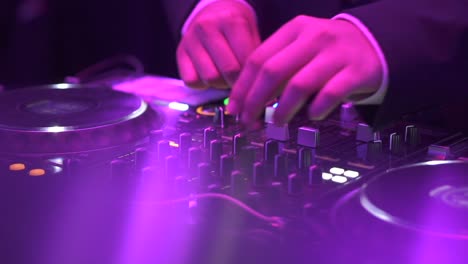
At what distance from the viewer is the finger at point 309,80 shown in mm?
866

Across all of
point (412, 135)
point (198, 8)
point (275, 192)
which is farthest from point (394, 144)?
point (198, 8)

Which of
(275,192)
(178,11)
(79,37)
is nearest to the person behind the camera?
(275,192)

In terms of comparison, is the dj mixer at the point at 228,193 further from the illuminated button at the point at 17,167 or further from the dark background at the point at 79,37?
the dark background at the point at 79,37

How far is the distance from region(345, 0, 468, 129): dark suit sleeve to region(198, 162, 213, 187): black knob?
0.98 feet

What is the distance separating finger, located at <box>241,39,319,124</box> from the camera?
35.2 inches

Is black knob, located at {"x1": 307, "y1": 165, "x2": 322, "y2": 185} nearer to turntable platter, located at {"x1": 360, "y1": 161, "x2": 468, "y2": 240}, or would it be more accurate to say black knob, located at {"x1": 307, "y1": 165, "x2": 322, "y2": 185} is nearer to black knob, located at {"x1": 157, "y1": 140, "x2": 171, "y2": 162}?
turntable platter, located at {"x1": 360, "y1": 161, "x2": 468, "y2": 240}

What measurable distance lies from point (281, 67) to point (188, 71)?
0.34 metres

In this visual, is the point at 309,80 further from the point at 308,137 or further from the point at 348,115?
the point at 348,115

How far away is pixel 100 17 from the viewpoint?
123 inches

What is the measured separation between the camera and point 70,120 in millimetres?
1112

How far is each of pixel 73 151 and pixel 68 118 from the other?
0.10 metres

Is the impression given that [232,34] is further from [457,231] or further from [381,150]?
[457,231]

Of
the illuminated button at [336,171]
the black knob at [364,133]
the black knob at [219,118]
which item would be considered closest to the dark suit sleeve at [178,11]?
the black knob at [219,118]

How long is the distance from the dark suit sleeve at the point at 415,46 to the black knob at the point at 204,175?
30cm
